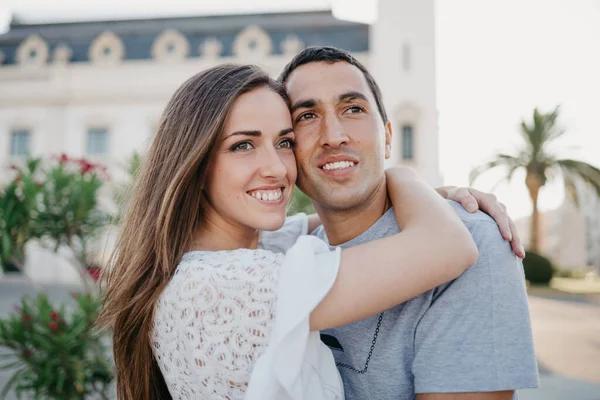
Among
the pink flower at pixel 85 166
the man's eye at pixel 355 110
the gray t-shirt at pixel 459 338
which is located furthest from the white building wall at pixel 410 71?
the gray t-shirt at pixel 459 338

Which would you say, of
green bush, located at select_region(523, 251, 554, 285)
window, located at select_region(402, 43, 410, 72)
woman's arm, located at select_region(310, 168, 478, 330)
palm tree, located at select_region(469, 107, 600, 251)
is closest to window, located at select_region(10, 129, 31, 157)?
window, located at select_region(402, 43, 410, 72)

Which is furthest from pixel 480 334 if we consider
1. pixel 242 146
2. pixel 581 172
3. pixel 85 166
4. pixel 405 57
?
pixel 405 57

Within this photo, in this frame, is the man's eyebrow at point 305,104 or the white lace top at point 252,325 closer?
the white lace top at point 252,325

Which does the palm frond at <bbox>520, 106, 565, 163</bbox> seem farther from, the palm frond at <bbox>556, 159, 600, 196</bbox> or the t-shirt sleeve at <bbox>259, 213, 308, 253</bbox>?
the t-shirt sleeve at <bbox>259, 213, 308, 253</bbox>

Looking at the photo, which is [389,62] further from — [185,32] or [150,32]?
[150,32]

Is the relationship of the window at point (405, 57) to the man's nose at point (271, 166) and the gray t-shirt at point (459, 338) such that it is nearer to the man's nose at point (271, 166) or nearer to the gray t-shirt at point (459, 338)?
the man's nose at point (271, 166)

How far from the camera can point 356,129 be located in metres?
2.19

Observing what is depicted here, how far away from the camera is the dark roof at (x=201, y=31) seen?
24.2 metres

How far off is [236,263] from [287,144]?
2.58ft

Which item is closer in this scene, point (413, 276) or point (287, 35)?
point (413, 276)

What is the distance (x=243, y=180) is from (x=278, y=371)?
856mm

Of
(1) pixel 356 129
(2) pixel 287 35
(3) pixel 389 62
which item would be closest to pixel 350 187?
(1) pixel 356 129

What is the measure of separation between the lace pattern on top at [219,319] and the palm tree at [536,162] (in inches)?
744

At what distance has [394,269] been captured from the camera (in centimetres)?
156
